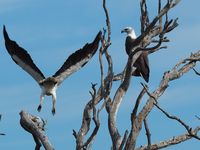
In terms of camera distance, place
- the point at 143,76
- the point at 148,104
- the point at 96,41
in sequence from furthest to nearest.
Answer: the point at 143,76 → the point at 96,41 → the point at 148,104

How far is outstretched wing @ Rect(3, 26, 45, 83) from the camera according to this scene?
12.7m

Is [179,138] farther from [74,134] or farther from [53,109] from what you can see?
[53,109]

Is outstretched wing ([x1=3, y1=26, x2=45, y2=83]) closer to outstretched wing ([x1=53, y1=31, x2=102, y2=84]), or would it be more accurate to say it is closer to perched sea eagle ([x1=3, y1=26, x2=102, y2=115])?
perched sea eagle ([x1=3, y1=26, x2=102, y2=115])

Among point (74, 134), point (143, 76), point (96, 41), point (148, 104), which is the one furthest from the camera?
point (143, 76)

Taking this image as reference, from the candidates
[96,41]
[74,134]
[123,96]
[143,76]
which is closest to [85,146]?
[74,134]

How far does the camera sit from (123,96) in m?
10.0

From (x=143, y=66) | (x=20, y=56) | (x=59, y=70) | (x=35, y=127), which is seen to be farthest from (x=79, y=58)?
(x=35, y=127)

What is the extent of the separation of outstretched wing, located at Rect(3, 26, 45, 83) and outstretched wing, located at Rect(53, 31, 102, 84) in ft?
1.52

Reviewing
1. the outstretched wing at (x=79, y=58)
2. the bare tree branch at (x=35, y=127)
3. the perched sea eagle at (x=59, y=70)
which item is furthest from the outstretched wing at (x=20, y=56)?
the bare tree branch at (x=35, y=127)

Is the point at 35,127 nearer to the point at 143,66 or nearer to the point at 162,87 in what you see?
the point at 162,87

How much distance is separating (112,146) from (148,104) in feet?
2.88

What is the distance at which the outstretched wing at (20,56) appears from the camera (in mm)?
12664

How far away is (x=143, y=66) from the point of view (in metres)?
14.4

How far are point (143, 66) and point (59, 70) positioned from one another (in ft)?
6.51
